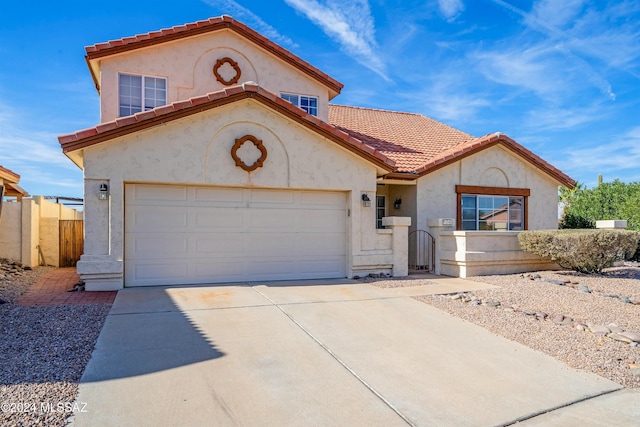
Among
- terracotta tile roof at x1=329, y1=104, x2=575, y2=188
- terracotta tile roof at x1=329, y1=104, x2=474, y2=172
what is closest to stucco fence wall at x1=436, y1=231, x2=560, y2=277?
terracotta tile roof at x1=329, y1=104, x2=575, y2=188

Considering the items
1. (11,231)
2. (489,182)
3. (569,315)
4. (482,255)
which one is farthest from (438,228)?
(11,231)

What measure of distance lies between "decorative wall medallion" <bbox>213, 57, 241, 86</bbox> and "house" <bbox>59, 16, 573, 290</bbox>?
0.04 m

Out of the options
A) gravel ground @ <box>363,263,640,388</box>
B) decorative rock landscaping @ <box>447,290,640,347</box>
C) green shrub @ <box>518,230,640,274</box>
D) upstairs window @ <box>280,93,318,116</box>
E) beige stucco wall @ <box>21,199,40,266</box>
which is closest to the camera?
gravel ground @ <box>363,263,640,388</box>

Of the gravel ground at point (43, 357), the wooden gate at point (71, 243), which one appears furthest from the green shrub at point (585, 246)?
the wooden gate at point (71, 243)

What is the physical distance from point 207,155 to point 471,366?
7.78 meters

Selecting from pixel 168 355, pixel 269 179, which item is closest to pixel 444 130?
pixel 269 179

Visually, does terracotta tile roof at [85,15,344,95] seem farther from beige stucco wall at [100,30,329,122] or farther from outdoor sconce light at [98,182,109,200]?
outdoor sconce light at [98,182,109,200]

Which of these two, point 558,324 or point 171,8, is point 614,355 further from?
point 171,8

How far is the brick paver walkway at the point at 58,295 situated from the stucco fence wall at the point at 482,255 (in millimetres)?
9309

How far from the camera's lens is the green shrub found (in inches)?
443

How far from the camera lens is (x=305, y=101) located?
14812 millimetres

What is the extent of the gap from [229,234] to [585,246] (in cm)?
980

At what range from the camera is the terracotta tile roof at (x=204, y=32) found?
40.1 feet

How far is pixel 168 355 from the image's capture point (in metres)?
5.24
